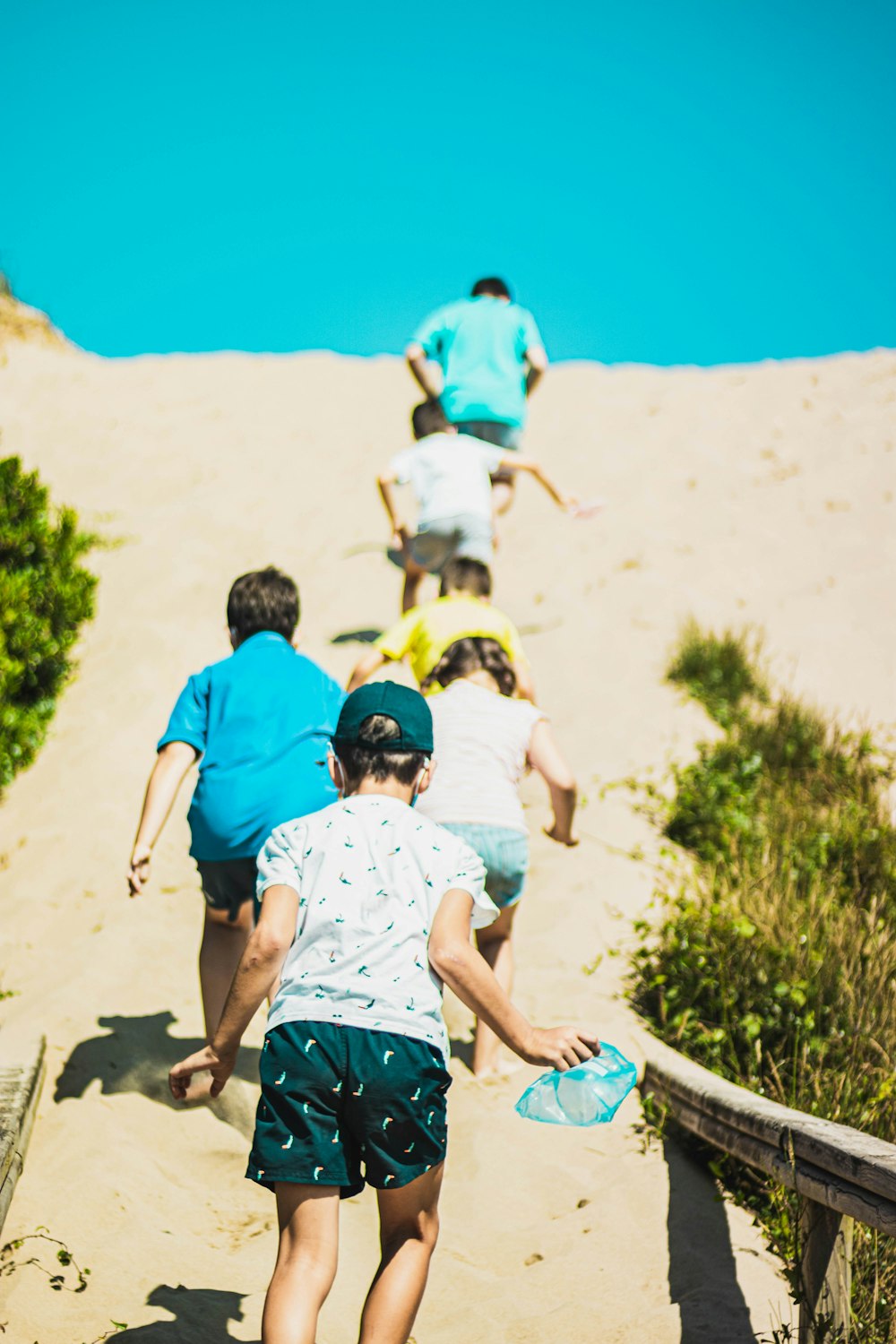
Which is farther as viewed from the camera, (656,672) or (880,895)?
(656,672)

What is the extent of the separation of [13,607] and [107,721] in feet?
2.72

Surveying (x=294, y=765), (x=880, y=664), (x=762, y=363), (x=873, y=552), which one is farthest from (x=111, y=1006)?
(x=762, y=363)

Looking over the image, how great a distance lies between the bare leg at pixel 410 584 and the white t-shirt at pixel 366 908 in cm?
394

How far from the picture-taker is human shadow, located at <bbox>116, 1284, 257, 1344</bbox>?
2.79 meters

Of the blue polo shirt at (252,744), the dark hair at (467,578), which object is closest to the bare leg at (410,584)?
the dark hair at (467,578)

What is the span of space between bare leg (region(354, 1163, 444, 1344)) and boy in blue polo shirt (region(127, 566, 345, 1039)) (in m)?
1.31

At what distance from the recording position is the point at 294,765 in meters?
3.48

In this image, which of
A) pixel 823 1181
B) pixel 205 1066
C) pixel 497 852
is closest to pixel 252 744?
pixel 497 852

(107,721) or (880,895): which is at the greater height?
(107,721)

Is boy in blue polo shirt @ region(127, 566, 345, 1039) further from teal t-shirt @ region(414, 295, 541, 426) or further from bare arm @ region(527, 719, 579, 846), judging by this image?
teal t-shirt @ region(414, 295, 541, 426)

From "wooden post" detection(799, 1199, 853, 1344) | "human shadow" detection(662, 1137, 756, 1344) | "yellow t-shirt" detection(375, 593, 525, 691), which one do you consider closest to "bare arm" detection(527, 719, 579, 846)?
"yellow t-shirt" detection(375, 593, 525, 691)

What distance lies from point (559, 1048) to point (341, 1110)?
0.47 m

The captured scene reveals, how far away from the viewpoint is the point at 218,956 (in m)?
3.65

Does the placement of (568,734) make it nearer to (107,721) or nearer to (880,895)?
(880,895)
